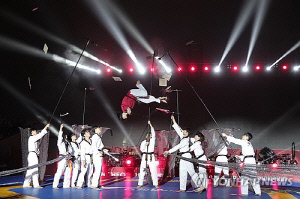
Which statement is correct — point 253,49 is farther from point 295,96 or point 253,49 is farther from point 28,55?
point 28,55

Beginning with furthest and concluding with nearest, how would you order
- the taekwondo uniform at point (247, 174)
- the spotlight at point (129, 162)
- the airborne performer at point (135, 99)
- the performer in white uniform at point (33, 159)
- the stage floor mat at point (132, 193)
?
the airborne performer at point (135, 99), the spotlight at point (129, 162), the performer in white uniform at point (33, 159), the taekwondo uniform at point (247, 174), the stage floor mat at point (132, 193)

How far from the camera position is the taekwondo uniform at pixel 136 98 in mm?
13044

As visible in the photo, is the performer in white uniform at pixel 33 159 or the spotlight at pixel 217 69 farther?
the spotlight at pixel 217 69

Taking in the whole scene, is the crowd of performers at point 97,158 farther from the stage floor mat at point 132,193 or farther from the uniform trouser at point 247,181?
the uniform trouser at point 247,181

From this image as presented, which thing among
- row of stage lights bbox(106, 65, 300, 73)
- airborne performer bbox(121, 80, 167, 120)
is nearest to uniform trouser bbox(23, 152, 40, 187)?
airborne performer bbox(121, 80, 167, 120)

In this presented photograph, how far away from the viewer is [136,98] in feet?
44.2

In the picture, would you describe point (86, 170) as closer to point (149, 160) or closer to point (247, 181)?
point (149, 160)

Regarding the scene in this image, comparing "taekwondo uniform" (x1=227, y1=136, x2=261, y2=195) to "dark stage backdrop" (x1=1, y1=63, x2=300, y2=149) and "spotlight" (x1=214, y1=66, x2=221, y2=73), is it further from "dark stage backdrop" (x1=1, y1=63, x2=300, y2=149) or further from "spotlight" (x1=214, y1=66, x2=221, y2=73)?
"spotlight" (x1=214, y1=66, x2=221, y2=73)

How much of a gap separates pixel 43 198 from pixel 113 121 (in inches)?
303

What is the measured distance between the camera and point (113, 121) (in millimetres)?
14797

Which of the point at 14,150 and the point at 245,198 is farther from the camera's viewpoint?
the point at 14,150

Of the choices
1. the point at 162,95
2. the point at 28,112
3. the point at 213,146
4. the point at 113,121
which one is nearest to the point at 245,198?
the point at 213,146

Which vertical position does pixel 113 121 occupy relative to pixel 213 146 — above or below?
above

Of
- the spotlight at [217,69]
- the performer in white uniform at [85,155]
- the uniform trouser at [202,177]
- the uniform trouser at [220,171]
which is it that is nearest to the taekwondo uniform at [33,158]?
the performer in white uniform at [85,155]
